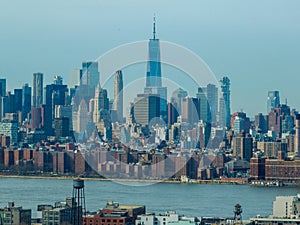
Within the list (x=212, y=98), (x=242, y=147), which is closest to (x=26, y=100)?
(x=212, y=98)

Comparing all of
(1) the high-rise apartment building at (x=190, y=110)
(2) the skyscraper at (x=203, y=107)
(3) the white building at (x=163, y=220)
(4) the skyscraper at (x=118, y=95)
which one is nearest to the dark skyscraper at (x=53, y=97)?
(4) the skyscraper at (x=118, y=95)

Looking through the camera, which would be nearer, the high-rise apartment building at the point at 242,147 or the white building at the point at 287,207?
the white building at the point at 287,207

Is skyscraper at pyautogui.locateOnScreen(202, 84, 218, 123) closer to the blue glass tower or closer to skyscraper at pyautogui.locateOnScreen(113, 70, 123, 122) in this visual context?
skyscraper at pyautogui.locateOnScreen(113, 70, 123, 122)

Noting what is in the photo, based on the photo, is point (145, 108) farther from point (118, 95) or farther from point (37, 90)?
point (37, 90)

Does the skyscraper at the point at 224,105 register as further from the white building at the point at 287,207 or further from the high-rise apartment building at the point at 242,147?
the white building at the point at 287,207

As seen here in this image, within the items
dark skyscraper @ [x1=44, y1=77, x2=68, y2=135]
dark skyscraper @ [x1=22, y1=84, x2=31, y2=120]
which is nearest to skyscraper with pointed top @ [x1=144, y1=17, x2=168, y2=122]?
dark skyscraper @ [x1=44, y1=77, x2=68, y2=135]

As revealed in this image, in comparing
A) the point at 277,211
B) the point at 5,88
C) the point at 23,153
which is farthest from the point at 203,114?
the point at 277,211
